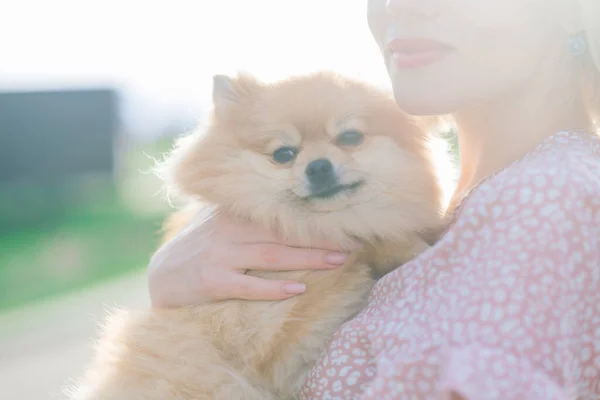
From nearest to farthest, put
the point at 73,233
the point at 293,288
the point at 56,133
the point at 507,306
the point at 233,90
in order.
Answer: the point at 507,306
the point at 293,288
the point at 233,90
the point at 73,233
the point at 56,133

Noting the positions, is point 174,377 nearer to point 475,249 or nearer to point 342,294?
point 342,294

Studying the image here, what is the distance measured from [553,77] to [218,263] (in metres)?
0.95

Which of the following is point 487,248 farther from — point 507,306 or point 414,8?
point 414,8

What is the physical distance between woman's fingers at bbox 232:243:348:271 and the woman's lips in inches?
19.9

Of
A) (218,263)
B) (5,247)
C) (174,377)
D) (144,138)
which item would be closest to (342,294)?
(218,263)

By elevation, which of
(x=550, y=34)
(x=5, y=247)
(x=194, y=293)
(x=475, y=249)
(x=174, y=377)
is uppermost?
(x=550, y=34)

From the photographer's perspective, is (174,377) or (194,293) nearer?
(174,377)

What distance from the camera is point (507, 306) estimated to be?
1.15m

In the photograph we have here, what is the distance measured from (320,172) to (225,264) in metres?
0.34

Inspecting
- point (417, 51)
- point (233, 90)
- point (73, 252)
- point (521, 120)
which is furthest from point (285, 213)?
point (73, 252)

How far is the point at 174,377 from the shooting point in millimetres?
1572

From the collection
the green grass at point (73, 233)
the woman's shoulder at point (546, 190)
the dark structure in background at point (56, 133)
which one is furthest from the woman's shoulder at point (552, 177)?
the dark structure in background at point (56, 133)

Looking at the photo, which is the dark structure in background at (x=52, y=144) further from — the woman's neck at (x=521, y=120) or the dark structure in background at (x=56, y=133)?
the woman's neck at (x=521, y=120)

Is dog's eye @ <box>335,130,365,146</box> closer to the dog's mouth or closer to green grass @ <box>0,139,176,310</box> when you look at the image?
the dog's mouth
